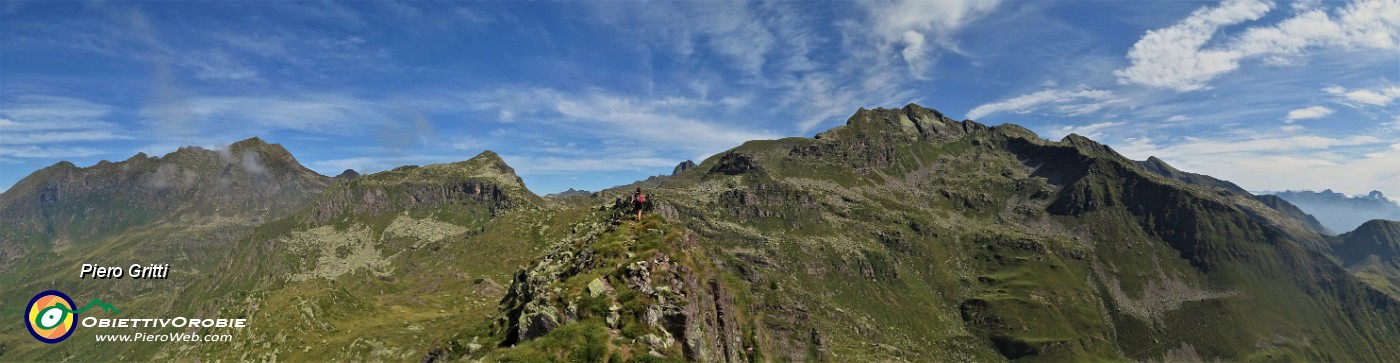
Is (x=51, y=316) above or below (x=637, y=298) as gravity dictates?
below

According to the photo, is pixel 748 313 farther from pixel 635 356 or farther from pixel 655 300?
pixel 635 356

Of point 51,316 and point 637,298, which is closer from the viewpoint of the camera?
point 637,298

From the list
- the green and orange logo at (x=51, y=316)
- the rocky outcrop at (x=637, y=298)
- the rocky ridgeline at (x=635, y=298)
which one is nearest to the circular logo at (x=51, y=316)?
the green and orange logo at (x=51, y=316)

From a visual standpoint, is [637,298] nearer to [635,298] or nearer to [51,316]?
[635,298]

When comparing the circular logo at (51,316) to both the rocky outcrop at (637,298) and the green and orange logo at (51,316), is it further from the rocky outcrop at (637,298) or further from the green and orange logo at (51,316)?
the rocky outcrop at (637,298)

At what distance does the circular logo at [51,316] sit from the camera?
8006cm

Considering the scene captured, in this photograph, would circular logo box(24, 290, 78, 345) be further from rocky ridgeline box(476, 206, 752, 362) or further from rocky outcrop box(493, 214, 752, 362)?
rocky ridgeline box(476, 206, 752, 362)

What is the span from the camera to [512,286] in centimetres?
8012

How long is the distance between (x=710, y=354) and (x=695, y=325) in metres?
4.03

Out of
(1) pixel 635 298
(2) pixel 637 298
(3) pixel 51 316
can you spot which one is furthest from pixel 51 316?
(2) pixel 637 298

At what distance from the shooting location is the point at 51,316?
3206 inches

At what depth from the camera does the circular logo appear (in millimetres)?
80062

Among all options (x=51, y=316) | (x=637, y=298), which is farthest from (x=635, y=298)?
(x=51, y=316)

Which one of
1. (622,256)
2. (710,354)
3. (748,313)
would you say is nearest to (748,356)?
(748,313)
